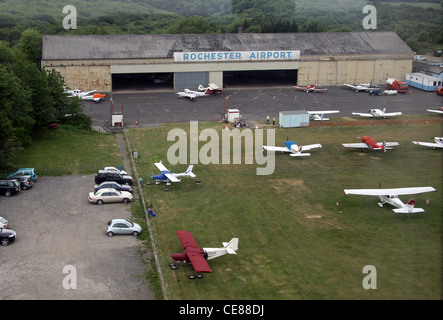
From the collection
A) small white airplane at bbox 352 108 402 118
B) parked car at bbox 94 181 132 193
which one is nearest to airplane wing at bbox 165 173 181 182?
parked car at bbox 94 181 132 193

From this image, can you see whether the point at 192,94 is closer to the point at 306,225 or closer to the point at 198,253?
the point at 306,225

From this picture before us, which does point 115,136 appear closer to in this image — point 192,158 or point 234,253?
point 192,158

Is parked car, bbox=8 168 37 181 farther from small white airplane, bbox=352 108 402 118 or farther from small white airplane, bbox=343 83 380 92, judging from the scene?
small white airplane, bbox=343 83 380 92

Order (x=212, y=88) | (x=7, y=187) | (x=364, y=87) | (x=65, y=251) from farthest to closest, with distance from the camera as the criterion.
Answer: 1. (x=364, y=87)
2. (x=212, y=88)
3. (x=7, y=187)
4. (x=65, y=251)

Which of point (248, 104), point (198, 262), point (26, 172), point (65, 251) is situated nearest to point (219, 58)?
point (248, 104)

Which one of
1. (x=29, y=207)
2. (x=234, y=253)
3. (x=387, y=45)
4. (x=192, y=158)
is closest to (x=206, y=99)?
(x=192, y=158)
